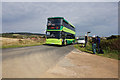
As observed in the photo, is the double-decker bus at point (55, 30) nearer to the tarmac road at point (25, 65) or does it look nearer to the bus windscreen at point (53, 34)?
the bus windscreen at point (53, 34)

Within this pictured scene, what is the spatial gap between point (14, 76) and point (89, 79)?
2583 millimetres

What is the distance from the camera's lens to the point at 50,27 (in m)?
13.7

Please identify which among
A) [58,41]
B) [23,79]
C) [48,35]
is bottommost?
[23,79]

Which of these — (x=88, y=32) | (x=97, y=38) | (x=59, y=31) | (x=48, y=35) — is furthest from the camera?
Answer: (x=48, y=35)

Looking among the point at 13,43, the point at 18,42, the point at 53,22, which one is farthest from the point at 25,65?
the point at 18,42

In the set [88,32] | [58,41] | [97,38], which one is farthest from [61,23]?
[97,38]

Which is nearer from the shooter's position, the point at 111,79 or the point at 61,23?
the point at 111,79

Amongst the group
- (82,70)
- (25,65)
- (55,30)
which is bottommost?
(82,70)

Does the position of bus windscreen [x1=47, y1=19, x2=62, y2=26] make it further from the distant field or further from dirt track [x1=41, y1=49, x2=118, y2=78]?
dirt track [x1=41, y1=49, x2=118, y2=78]

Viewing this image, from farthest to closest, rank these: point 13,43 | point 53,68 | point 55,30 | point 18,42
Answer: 1. point 18,42
2. point 13,43
3. point 55,30
4. point 53,68

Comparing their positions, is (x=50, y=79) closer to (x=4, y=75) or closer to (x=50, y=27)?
(x=4, y=75)

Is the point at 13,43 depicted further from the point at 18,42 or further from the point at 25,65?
the point at 25,65

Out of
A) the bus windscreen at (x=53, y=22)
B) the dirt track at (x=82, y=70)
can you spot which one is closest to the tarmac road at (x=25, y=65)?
the dirt track at (x=82, y=70)

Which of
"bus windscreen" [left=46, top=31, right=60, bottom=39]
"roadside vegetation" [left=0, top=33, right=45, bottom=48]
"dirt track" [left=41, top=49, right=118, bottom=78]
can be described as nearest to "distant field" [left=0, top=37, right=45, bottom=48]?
"roadside vegetation" [left=0, top=33, right=45, bottom=48]
